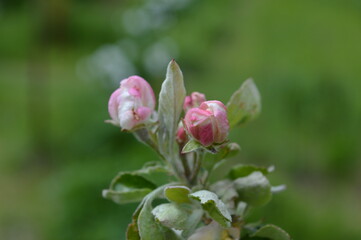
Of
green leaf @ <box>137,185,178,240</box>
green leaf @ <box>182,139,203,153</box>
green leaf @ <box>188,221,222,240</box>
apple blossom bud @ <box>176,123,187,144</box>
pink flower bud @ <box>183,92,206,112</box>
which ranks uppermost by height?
pink flower bud @ <box>183,92,206,112</box>

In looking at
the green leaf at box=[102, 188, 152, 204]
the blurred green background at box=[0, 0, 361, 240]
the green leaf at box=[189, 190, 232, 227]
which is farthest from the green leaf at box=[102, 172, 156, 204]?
the blurred green background at box=[0, 0, 361, 240]

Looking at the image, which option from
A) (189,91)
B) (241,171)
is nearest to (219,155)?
(241,171)

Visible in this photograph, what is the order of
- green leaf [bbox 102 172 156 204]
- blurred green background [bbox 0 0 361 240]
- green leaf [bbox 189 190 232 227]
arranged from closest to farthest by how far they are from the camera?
green leaf [bbox 189 190 232 227], green leaf [bbox 102 172 156 204], blurred green background [bbox 0 0 361 240]

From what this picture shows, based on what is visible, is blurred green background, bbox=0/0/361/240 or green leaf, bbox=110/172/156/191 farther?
blurred green background, bbox=0/0/361/240

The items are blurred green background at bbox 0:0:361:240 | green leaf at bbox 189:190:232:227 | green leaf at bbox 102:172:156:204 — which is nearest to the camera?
green leaf at bbox 189:190:232:227

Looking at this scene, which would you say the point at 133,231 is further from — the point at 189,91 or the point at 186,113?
the point at 189,91

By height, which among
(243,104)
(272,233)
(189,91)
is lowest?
(189,91)

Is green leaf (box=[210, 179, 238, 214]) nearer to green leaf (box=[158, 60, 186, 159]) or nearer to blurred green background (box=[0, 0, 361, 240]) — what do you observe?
green leaf (box=[158, 60, 186, 159])
